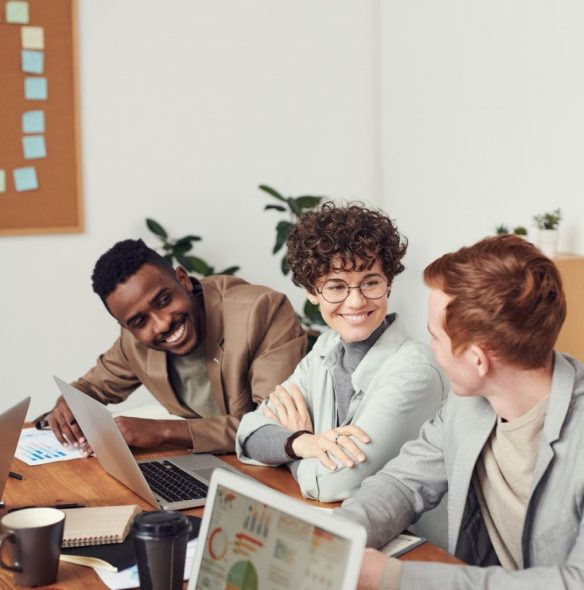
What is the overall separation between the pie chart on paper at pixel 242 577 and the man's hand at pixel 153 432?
105 centimetres

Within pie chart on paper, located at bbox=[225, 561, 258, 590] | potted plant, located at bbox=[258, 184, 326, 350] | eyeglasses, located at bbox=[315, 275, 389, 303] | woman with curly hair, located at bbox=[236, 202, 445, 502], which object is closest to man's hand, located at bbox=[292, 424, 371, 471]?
woman with curly hair, located at bbox=[236, 202, 445, 502]

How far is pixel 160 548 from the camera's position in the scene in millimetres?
1188

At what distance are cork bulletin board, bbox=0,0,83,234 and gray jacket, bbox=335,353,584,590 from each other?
8.69ft

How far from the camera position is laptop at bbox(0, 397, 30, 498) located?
1595 mm

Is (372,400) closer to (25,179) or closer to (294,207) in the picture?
(294,207)

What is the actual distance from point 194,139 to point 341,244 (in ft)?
7.71

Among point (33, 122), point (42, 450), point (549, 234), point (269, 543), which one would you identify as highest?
point (33, 122)

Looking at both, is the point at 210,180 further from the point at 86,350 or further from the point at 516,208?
the point at 516,208

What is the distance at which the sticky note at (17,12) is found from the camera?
3.73 metres

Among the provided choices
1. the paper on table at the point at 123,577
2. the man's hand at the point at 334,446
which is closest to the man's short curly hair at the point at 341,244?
the man's hand at the point at 334,446

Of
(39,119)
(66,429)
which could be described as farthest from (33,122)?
(66,429)

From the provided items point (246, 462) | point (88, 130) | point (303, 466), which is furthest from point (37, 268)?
point (303, 466)

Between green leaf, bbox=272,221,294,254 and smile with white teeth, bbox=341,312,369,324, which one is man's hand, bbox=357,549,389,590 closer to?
smile with white teeth, bbox=341,312,369,324

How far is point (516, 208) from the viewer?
3.47 metres
